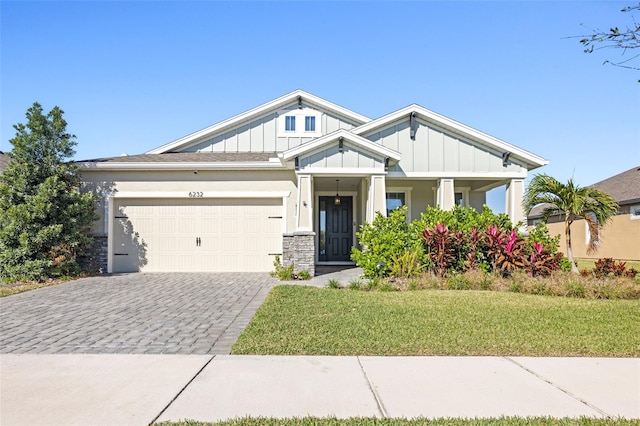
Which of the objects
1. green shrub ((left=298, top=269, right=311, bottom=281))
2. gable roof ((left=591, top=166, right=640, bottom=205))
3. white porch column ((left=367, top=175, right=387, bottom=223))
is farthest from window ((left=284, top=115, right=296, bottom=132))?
gable roof ((left=591, top=166, right=640, bottom=205))

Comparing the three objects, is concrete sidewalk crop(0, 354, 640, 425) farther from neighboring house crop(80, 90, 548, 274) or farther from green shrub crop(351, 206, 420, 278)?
neighboring house crop(80, 90, 548, 274)

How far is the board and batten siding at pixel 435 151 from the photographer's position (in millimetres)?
12719

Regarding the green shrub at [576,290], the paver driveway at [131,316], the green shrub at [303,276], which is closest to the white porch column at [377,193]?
the green shrub at [303,276]

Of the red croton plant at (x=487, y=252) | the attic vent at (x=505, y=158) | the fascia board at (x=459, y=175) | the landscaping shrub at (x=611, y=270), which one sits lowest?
the landscaping shrub at (x=611, y=270)

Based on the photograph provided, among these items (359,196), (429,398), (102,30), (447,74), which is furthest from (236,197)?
(429,398)

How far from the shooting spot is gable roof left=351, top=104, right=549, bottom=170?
40.8 feet

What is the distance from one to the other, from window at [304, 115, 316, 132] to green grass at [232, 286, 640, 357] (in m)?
9.05

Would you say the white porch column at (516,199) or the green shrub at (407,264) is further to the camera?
the white porch column at (516,199)

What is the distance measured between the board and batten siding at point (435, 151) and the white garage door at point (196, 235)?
4337 millimetres

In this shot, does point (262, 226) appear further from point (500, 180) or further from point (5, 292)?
point (500, 180)

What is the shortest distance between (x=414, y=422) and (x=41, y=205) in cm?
1135

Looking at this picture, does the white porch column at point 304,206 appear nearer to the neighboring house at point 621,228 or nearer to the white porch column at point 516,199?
the white porch column at point 516,199

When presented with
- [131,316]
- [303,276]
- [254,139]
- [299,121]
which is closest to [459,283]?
[303,276]

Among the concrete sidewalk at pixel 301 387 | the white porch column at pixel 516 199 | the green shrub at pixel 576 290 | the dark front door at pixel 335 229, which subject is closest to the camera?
the concrete sidewalk at pixel 301 387
